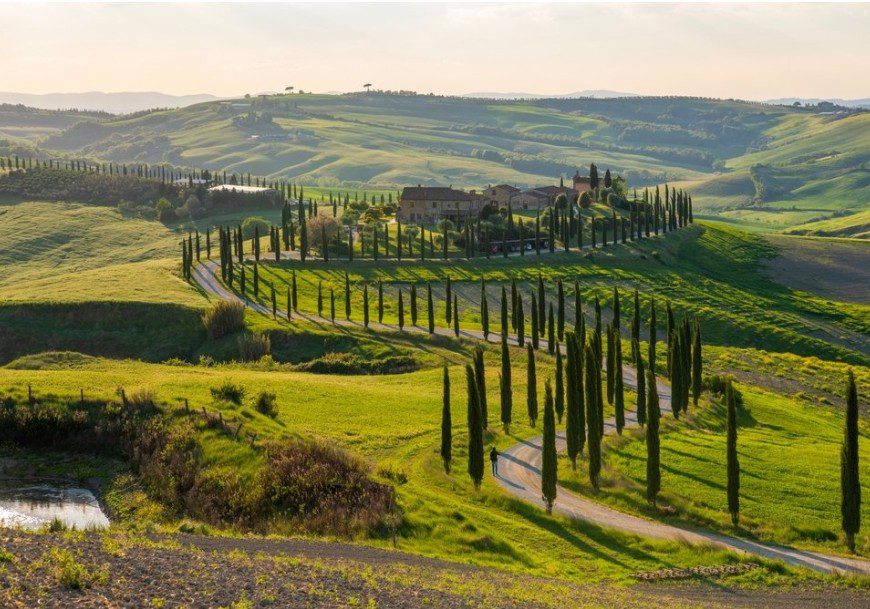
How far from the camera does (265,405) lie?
75188 mm

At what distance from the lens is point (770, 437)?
7975 cm

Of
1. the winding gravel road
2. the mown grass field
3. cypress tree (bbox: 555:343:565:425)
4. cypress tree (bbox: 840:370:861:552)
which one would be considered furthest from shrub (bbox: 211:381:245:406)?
cypress tree (bbox: 840:370:861:552)

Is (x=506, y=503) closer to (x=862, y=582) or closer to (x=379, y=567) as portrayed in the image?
(x=379, y=567)

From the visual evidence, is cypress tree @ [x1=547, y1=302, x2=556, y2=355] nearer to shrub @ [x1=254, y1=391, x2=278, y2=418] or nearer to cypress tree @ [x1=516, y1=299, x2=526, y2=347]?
cypress tree @ [x1=516, y1=299, x2=526, y2=347]

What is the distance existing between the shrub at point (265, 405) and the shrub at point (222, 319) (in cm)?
4160

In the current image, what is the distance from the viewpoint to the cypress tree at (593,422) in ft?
204

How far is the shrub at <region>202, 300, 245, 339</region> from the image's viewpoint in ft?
379

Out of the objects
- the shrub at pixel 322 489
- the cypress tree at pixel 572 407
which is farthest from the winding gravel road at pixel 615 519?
the shrub at pixel 322 489

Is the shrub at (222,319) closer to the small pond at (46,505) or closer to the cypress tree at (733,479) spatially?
the small pond at (46,505)

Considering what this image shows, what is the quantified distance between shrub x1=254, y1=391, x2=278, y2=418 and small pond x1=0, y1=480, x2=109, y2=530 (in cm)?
1484

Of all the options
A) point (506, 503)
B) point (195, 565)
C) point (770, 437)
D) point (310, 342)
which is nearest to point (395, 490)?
point (506, 503)

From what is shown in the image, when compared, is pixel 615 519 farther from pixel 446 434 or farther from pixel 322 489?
pixel 322 489

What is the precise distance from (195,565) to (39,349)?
77.0 m

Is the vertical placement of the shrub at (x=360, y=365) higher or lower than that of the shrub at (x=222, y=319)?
lower
